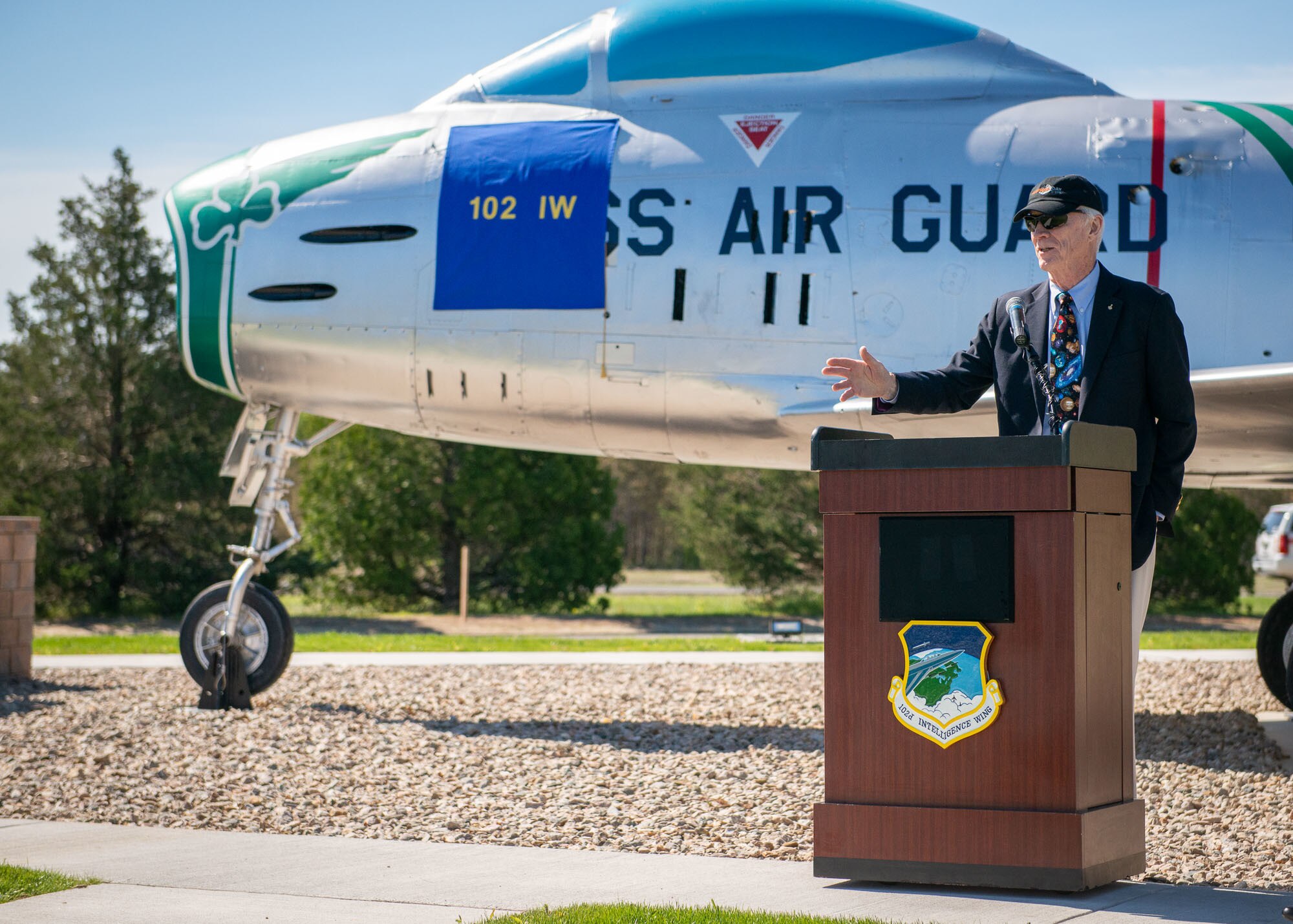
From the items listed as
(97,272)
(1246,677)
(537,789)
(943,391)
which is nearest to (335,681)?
(537,789)

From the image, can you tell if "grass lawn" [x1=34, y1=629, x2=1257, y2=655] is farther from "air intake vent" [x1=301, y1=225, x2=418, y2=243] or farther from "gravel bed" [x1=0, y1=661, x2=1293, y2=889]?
"air intake vent" [x1=301, y1=225, x2=418, y2=243]

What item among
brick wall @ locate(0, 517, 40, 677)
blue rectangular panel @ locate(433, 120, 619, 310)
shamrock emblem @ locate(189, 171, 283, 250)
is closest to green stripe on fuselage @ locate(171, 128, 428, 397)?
shamrock emblem @ locate(189, 171, 283, 250)

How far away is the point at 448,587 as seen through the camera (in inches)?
1042

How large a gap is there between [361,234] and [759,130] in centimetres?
266

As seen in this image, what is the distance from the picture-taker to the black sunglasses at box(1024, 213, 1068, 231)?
425 centimetres

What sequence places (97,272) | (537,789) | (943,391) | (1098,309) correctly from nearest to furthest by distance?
(1098,309)
(943,391)
(537,789)
(97,272)

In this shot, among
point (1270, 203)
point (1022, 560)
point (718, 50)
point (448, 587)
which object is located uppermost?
point (718, 50)

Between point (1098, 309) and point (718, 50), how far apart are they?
5.33m

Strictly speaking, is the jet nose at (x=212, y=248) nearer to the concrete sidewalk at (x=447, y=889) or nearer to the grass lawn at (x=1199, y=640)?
the concrete sidewalk at (x=447, y=889)

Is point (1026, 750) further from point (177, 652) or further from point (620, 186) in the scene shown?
point (177, 652)

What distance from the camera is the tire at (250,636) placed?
31.9ft

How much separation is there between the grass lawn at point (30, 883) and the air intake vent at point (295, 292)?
16.2 ft

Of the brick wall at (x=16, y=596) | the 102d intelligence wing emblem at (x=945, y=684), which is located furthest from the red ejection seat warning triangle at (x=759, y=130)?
the brick wall at (x=16, y=596)

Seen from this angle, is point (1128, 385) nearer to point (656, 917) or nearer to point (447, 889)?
point (656, 917)
